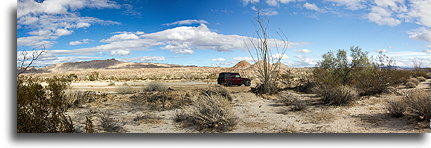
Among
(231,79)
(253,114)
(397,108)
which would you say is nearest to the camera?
(397,108)

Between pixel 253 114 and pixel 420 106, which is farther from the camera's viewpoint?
pixel 253 114

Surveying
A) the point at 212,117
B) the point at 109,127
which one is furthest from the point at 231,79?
the point at 109,127

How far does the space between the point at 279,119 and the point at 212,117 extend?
188cm

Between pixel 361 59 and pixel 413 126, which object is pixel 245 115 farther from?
pixel 361 59

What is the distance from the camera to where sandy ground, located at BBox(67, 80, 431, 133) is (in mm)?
6113

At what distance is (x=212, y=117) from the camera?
6523mm

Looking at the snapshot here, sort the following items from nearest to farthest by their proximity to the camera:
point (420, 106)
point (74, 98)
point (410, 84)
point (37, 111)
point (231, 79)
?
point (37, 111), point (420, 106), point (74, 98), point (410, 84), point (231, 79)

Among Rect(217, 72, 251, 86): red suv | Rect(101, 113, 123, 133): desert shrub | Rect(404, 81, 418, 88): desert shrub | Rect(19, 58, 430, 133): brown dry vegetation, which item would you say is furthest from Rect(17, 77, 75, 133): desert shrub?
Rect(404, 81, 418, 88): desert shrub

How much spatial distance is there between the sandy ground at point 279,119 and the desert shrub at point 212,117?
0.24 m

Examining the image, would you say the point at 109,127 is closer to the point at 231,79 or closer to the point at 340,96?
the point at 340,96

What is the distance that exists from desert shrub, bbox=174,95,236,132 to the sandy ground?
9.6 inches

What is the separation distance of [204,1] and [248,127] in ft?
9.96

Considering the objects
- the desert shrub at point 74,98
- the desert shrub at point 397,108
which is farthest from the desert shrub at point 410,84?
the desert shrub at point 74,98

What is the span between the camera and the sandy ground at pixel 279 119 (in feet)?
20.1
